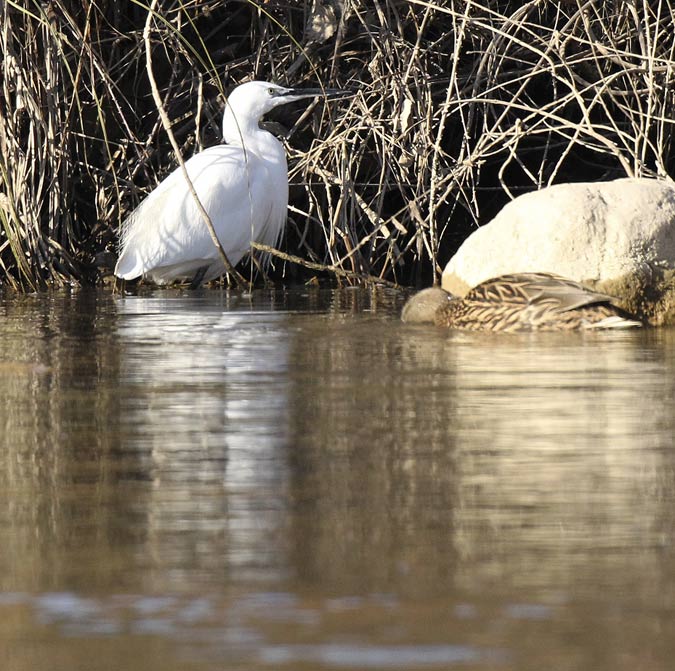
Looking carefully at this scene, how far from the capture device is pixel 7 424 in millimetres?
4211

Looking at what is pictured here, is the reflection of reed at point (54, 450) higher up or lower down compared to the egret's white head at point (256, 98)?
lower down

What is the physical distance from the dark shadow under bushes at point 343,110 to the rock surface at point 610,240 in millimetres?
1411

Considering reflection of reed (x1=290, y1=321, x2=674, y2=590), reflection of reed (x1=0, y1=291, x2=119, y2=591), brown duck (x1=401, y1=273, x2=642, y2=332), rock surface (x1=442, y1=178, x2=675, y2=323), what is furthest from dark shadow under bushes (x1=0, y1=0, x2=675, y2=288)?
reflection of reed (x1=290, y1=321, x2=674, y2=590)

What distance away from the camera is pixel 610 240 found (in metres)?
7.41

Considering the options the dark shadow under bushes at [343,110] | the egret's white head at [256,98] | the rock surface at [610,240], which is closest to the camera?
the rock surface at [610,240]

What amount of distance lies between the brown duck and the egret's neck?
3249mm

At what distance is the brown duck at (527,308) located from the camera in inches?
264

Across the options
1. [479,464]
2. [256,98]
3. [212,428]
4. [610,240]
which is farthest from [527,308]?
[256,98]

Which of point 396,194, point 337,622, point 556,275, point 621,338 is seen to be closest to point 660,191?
point 556,275

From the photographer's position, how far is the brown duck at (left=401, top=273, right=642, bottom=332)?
264 inches

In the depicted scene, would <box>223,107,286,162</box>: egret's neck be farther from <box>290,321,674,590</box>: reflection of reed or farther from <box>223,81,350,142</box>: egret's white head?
<box>290,321,674,590</box>: reflection of reed

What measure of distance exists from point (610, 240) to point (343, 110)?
344cm

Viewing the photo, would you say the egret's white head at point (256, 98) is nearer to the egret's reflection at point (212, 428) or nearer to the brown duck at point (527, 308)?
the egret's reflection at point (212, 428)

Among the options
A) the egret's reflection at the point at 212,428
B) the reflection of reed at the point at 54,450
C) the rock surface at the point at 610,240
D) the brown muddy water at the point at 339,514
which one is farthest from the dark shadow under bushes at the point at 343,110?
the brown muddy water at the point at 339,514
